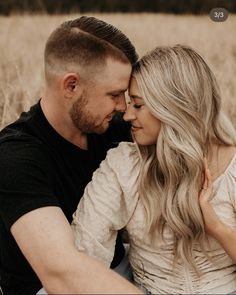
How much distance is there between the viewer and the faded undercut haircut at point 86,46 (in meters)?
2.07

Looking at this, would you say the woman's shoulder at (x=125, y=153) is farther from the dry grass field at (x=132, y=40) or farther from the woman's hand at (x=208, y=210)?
the dry grass field at (x=132, y=40)

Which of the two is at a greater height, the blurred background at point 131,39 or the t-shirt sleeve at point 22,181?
the t-shirt sleeve at point 22,181

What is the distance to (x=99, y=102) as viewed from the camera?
2.09 metres

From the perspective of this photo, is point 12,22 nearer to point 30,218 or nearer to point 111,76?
point 111,76

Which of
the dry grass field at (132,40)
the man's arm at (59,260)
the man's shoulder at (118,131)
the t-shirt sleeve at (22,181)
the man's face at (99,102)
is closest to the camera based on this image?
the man's arm at (59,260)

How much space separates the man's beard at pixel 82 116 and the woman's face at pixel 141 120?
0.84 feet

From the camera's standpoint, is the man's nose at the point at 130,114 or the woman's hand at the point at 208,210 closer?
the woman's hand at the point at 208,210

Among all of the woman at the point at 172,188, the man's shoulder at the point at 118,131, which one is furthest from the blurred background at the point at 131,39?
the woman at the point at 172,188

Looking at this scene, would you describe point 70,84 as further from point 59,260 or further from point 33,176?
point 59,260

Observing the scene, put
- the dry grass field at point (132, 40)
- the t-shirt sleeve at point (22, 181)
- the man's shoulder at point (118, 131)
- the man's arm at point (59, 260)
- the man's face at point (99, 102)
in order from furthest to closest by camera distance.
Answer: the dry grass field at point (132, 40), the man's shoulder at point (118, 131), the man's face at point (99, 102), the t-shirt sleeve at point (22, 181), the man's arm at point (59, 260)

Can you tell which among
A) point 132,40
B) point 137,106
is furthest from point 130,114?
point 132,40

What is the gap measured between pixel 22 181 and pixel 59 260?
1.00 feet

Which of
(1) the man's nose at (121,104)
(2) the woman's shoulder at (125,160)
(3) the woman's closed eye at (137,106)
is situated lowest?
(2) the woman's shoulder at (125,160)

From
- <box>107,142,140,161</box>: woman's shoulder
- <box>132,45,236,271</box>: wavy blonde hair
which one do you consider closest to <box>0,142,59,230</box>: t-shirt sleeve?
<box>107,142,140,161</box>: woman's shoulder
